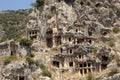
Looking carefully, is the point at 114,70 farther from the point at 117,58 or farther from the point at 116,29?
the point at 116,29

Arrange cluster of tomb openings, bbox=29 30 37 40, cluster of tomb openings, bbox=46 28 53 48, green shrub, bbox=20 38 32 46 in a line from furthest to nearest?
cluster of tomb openings, bbox=29 30 37 40, cluster of tomb openings, bbox=46 28 53 48, green shrub, bbox=20 38 32 46

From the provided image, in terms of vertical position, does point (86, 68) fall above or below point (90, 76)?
above

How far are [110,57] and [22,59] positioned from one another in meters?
21.4

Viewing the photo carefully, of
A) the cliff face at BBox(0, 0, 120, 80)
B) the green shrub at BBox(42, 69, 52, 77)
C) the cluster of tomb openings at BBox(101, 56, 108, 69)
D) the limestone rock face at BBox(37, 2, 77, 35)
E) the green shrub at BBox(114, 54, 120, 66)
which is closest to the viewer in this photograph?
the green shrub at BBox(42, 69, 52, 77)

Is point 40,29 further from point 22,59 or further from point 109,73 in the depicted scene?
point 109,73

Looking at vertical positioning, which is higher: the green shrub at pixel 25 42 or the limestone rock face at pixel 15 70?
the green shrub at pixel 25 42

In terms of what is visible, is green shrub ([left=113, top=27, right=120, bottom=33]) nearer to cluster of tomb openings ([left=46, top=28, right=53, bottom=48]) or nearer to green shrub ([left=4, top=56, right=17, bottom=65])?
cluster of tomb openings ([left=46, top=28, right=53, bottom=48])

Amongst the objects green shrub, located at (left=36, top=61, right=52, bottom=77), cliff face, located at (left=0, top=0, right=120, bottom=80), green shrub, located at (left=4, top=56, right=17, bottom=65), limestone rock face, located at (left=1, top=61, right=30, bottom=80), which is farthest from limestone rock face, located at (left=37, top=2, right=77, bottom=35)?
limestone rock face, located at (left=1, top=61, right=30, bottom=80)

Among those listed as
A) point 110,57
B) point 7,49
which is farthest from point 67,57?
point 7,49

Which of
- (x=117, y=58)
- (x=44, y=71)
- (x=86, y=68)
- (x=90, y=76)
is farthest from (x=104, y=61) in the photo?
(x=44, y=71)

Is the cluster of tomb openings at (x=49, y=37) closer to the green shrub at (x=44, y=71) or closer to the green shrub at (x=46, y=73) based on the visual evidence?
the green shrub at (x=44, y=71)

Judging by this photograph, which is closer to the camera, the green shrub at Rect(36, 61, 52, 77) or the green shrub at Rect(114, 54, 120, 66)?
the green shrub at Rect(36, 61, 52, 77)

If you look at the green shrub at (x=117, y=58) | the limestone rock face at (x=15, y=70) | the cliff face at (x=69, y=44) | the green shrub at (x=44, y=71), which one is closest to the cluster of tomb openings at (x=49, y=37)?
the cliff face at (x=69, y=44)

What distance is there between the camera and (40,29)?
91.7 meters
